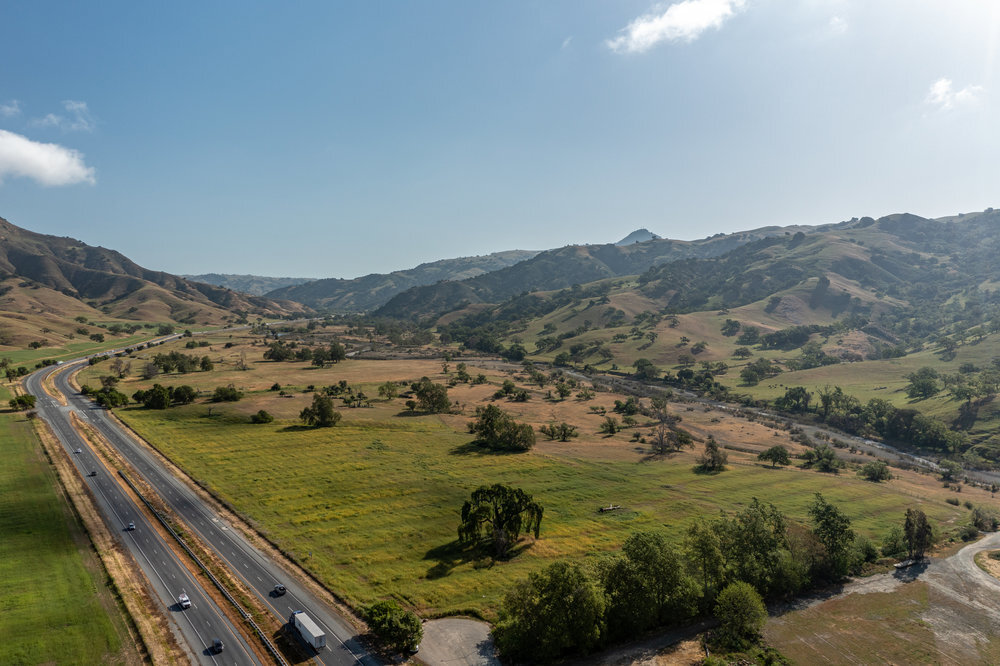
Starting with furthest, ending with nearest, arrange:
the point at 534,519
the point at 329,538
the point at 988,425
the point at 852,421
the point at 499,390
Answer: the point at 499,390
the point at 852,421
the point at 988,425
the point at 534,519
the point at 329,538

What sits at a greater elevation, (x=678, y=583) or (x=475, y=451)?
(x=678, y=583)

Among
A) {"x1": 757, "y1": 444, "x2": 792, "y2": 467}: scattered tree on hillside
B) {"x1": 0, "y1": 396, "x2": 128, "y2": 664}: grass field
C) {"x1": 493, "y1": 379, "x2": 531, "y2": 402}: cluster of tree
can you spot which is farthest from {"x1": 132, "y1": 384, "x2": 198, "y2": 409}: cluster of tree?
{"x1": 757, "y1": 444, "x2": 792, "y2": 467}: scattered tree on hillside

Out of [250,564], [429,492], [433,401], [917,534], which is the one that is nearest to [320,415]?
[433,401]

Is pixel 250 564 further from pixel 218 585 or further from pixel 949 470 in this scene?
pixel 949 470

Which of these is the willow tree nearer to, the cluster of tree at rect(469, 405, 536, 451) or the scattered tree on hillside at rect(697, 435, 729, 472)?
the cluster of tree at rect(469, 405, 536, 451)

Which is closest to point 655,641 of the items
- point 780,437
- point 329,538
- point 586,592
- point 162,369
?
point 586,592

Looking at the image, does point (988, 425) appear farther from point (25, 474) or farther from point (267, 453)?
point (25, 474)
